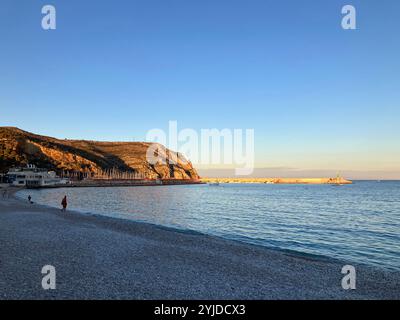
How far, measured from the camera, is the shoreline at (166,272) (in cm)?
1197

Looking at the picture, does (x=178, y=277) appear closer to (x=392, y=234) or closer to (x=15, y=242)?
(x=15, y=242)

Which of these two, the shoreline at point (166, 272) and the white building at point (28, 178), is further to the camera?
the white building at point (28, 178)

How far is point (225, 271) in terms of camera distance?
1570 centimetres

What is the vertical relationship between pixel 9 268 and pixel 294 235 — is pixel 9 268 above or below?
above

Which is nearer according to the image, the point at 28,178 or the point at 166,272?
the point at 166,272

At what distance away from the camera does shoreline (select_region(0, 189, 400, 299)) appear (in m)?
12.0

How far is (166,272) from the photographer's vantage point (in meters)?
14.8

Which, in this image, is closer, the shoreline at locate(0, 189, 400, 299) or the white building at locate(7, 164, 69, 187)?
the shoreline at locate(0, 189, 400, 299)

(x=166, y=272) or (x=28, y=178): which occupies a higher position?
(x=166, y=272)

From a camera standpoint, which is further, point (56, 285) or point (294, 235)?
point (294, 235)
